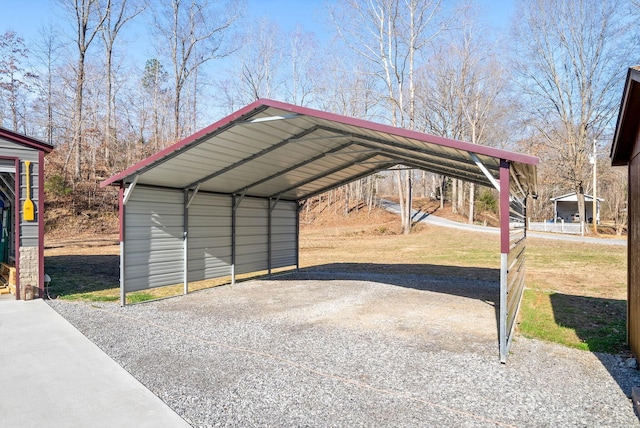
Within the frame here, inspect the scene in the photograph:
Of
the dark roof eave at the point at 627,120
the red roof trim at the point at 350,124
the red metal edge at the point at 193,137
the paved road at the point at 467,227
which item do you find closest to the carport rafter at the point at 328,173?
the red roof trim at the point at 350,124

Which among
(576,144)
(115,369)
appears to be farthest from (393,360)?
(576,144)

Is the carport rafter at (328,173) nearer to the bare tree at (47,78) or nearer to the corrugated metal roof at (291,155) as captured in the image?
the corrugated metal roof at (291,155)

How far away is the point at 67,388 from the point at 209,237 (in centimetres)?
609

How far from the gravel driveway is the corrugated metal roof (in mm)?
2469

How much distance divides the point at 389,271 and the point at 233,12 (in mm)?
23324

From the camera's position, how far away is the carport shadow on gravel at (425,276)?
30.7 feet

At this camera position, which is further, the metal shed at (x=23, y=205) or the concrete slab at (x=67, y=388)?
the metal shed at (x=23, y=205)

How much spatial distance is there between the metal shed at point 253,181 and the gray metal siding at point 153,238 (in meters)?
0.02

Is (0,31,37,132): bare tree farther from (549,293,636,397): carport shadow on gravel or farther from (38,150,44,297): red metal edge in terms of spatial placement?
(549,293,636,397): carport shadow on gravel

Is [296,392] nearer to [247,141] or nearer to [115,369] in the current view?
[115,369]

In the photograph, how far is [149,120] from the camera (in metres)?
29.8

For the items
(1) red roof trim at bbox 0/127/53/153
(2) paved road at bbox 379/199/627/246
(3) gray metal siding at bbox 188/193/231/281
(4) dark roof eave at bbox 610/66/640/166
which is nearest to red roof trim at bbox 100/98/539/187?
(4) dark roof eave at bbox 610/66/640/166

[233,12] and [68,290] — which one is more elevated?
[233,12]

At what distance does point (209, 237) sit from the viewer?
32.1 feet
